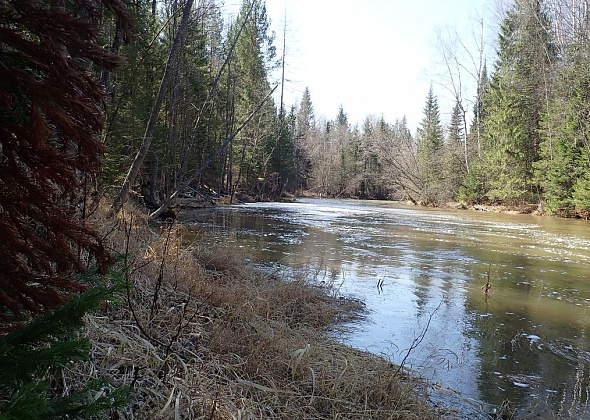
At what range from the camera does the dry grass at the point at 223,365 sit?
2.31m


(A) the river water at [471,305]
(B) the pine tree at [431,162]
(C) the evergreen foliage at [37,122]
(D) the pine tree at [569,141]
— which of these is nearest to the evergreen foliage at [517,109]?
(D) the pine tree at [569,141]

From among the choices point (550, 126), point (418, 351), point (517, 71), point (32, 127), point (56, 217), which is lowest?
point (418, 351)

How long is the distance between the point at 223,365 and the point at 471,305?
5.13 meters

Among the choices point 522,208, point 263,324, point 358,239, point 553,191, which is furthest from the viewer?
point 522,208

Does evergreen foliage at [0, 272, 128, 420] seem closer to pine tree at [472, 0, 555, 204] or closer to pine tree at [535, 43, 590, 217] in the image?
pine tree at [535, 43, 590, 217]

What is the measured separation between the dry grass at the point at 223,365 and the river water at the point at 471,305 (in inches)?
37.7

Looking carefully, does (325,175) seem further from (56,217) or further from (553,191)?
(56,217)

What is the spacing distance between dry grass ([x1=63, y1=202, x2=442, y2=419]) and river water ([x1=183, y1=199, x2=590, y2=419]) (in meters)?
0.96

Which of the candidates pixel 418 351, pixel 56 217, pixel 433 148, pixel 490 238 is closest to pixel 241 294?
pixel 418 351

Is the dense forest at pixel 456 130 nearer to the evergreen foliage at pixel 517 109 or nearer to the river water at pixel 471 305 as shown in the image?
the evergreen foliage at pixel 517 109

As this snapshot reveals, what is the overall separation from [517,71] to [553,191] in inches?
454

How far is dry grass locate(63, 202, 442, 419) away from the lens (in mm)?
2312

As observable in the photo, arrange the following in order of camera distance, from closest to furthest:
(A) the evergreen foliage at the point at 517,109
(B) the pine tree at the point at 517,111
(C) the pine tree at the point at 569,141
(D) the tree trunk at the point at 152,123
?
(D) the tree trunk at the point at 152,123 → (C) the pine tree at the point at 569,141 → (A) the evergreen foliage at the point at 517,109 → (B) the pine tree at the point at 517,111

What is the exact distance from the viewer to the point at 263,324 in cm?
410
